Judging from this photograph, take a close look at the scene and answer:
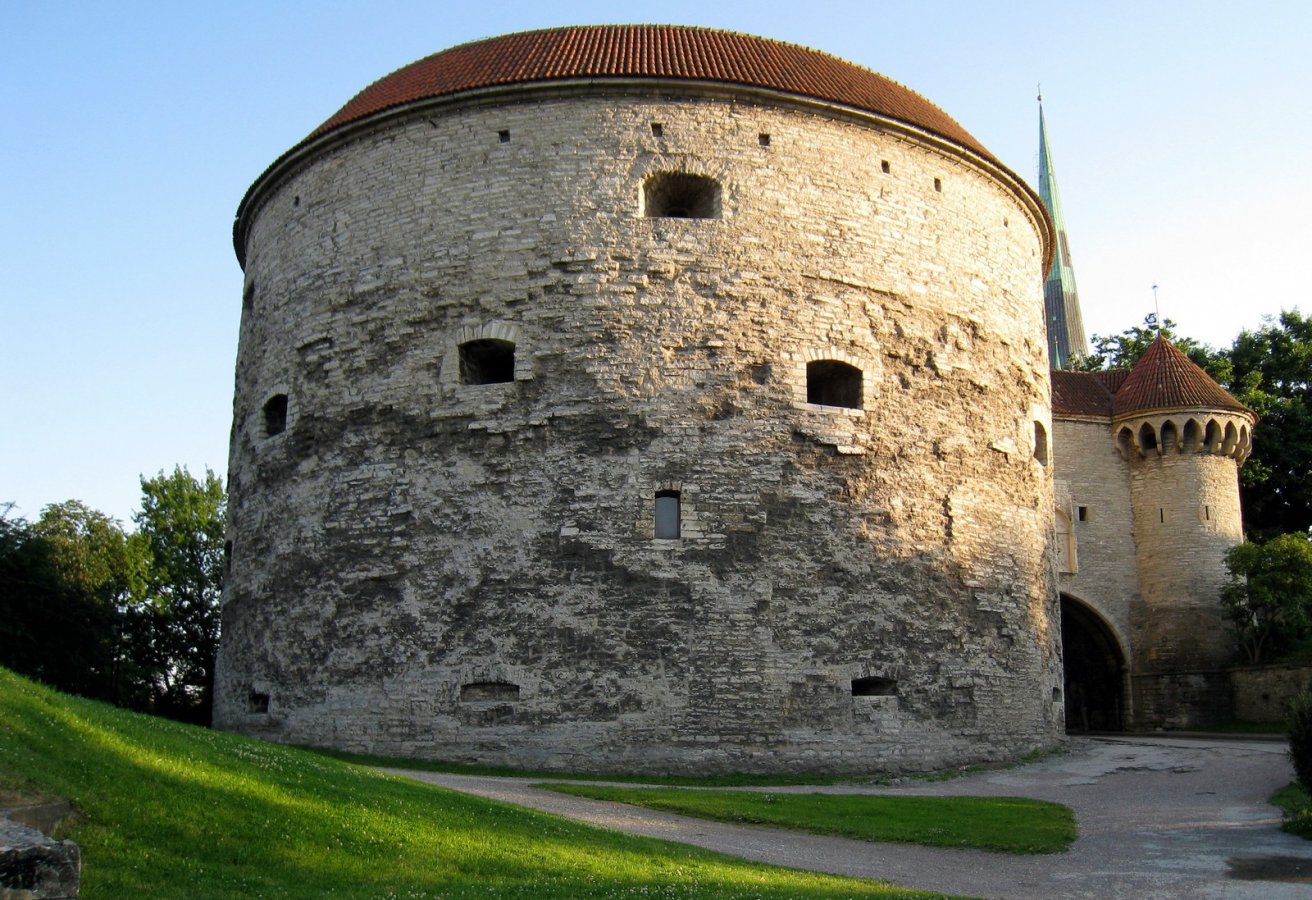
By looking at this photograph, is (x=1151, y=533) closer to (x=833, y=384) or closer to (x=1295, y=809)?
(x=833, y=384)

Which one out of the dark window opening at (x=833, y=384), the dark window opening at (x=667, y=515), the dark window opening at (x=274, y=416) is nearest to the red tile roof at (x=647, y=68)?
the dark window opening at (x=833, y=384)

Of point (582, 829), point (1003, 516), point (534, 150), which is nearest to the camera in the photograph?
point (582, 829)

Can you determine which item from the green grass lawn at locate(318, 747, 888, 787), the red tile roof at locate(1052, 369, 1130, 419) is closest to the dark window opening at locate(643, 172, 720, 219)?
the green grass lawn at locate(318, 747, 888, 787)

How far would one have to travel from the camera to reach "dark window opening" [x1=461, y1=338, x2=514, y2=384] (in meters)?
14.5

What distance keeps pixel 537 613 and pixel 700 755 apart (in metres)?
2.39

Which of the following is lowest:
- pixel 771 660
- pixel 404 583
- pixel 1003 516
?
pixel 771 660

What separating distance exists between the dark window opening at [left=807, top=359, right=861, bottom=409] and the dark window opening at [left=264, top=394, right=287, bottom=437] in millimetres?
7165

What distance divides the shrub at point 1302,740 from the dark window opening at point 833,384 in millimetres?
6110

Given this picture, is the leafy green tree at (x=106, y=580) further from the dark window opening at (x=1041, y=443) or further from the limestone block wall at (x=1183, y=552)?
the limestone block wall at (x=1183, y=552)

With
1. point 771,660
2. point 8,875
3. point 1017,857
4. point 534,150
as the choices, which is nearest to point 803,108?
point 534,150

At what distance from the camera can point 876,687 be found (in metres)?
13.8

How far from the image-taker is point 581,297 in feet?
46.4

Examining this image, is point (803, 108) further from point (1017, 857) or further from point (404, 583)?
point (1017, 857)

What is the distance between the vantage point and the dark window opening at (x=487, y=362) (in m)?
14.5
